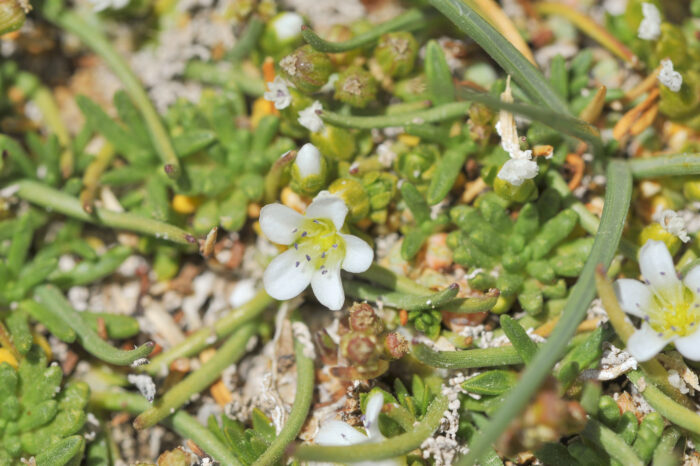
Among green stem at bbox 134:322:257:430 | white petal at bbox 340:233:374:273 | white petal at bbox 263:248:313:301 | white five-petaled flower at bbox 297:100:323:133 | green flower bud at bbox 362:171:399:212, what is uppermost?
white five-petaled flower at bbox 297:100:323:133

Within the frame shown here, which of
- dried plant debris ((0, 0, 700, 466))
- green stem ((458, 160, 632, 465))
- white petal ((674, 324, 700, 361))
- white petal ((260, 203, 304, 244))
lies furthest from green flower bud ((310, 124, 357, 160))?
white petal ((674, 324, 700, 361))

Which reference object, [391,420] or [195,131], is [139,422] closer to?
[391,420]

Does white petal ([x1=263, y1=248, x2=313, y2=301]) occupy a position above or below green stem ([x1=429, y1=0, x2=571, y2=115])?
below

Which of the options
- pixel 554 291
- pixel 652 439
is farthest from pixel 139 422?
pixel 652 439

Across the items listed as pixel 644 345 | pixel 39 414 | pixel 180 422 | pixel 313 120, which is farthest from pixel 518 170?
pixel 39 414

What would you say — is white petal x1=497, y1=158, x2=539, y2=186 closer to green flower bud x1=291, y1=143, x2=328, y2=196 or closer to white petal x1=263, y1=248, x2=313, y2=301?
green flower bud x1=291, y1=143, x2=328, y2=196

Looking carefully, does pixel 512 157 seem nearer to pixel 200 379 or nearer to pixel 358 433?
pixel 358 433

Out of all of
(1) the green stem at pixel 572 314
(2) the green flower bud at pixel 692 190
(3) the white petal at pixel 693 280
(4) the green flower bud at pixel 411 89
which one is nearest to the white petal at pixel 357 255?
(1) the green stem at pixel 572 314
